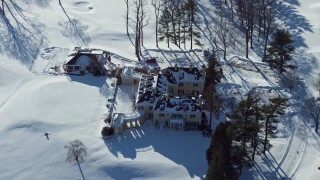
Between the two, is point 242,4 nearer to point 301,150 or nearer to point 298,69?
point 298,69

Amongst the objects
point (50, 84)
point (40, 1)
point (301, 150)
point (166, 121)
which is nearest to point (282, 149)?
point (301, 150)

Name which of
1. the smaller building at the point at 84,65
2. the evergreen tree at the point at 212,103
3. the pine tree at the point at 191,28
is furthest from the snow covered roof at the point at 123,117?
the pine tree at the point at 191,28

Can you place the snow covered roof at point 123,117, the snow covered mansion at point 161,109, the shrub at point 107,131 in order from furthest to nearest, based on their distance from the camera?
the snow covered mansion at point 161,109
the snow covered roof at point 123,117
the shrub at point 107,131

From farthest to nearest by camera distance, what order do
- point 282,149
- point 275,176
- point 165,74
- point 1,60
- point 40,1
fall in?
point 40,1 → point 1,60 → point 165,74 → point 282,149 → point 275,176

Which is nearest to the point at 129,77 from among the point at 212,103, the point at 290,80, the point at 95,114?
the point at 95,114

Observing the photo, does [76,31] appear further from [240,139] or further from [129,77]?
[240,139]

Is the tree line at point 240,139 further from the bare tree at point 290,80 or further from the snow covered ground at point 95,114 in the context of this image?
the bare tree at point 290,80

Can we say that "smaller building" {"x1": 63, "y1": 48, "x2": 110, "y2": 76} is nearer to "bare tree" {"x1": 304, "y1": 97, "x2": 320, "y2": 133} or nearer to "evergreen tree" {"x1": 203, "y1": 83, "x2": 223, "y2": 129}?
"evergreen tree" {"x1": 203, "y1": 83, "x2": 223, "y2": 129}
